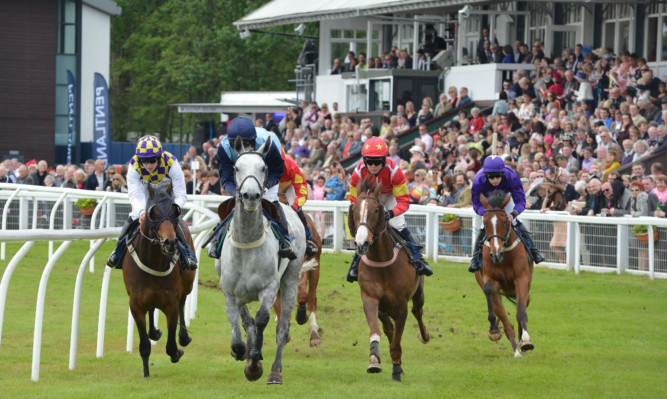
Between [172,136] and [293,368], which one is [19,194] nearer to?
[293,368]

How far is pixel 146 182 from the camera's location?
8.09m

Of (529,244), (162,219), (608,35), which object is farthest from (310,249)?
(608,35)

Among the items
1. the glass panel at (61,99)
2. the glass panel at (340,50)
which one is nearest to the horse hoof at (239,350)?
the glass panel at (340,50)

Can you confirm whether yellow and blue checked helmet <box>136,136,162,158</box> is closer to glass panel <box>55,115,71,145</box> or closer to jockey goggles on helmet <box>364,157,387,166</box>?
jockey goggles on helmet <box>364,157,387,166</box>

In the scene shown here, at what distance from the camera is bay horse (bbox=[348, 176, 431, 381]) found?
7.80 meters

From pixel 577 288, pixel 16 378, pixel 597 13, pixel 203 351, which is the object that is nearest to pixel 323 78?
pixel 597 13

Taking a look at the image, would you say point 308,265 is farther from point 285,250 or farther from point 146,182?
point 146,182

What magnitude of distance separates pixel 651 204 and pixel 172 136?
127 ft

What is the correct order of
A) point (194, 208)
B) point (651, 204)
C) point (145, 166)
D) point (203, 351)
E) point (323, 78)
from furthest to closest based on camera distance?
point (323, 78) < point (651, 204) < point (194, 208) < point (203, 351) < point (145, 166)

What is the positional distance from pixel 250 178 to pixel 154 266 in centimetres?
146

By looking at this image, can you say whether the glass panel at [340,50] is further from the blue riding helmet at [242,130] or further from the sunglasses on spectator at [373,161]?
the blue riding helmet at [242,130]

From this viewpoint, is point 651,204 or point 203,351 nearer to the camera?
point 203,351

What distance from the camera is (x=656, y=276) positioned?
13.5m

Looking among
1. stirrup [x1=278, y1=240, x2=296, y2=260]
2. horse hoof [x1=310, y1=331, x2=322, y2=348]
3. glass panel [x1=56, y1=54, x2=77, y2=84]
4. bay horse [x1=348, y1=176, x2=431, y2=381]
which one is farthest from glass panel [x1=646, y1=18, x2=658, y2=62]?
glass panel [x1=56, y1=54, x2=77, y2=84]
